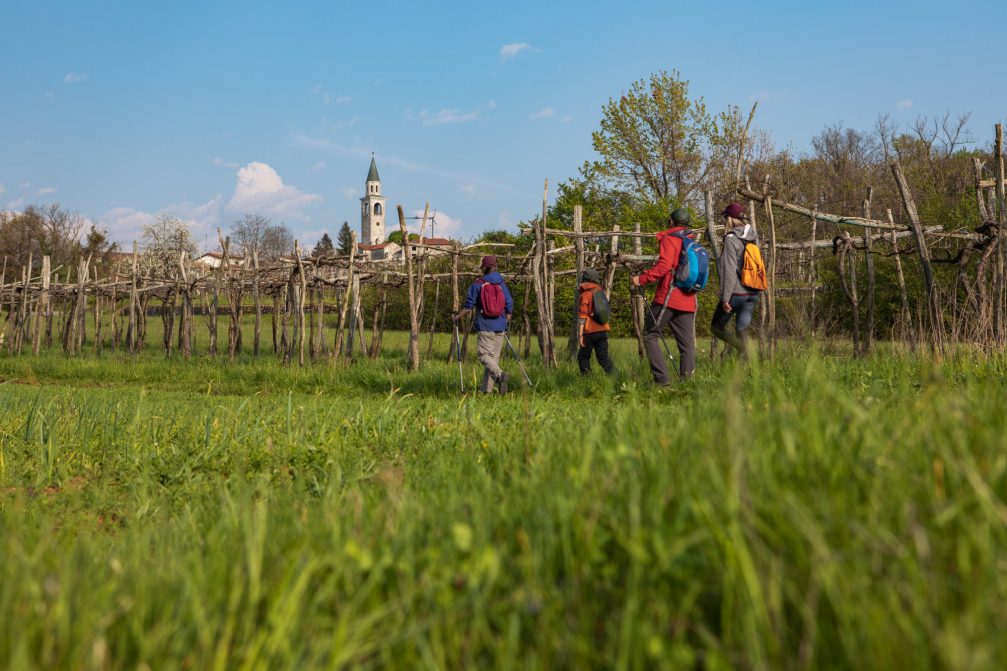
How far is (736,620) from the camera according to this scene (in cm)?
165

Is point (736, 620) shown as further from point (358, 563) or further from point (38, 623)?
point (38, 623)

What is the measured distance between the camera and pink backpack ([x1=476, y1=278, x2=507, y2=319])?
412 inches

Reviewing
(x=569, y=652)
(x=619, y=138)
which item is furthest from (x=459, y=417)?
(x=619, y=138)

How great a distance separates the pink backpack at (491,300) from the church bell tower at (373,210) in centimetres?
14770

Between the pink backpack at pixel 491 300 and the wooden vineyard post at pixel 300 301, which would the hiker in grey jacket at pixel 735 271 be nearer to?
the pink backpack at pixel 491 300

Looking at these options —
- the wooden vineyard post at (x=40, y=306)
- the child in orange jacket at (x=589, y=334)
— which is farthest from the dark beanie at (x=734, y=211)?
the wooden vineyard post at (x=40, y=306)

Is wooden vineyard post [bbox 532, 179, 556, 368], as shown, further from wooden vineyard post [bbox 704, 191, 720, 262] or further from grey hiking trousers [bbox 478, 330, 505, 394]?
wooden vineyard post [bbox 704, 191, 720, 262]

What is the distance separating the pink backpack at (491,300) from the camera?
1047 cm

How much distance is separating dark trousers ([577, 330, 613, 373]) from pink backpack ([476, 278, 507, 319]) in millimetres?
1307

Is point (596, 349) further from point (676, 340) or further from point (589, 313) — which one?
point (676, 340)

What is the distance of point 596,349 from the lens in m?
10.7

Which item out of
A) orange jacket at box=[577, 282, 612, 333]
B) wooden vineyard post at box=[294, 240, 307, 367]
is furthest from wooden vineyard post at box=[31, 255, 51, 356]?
orange jacket at box=[577, 282, 612, 333]

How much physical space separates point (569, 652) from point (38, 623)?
3.97 ft

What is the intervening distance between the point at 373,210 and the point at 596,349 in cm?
15303
